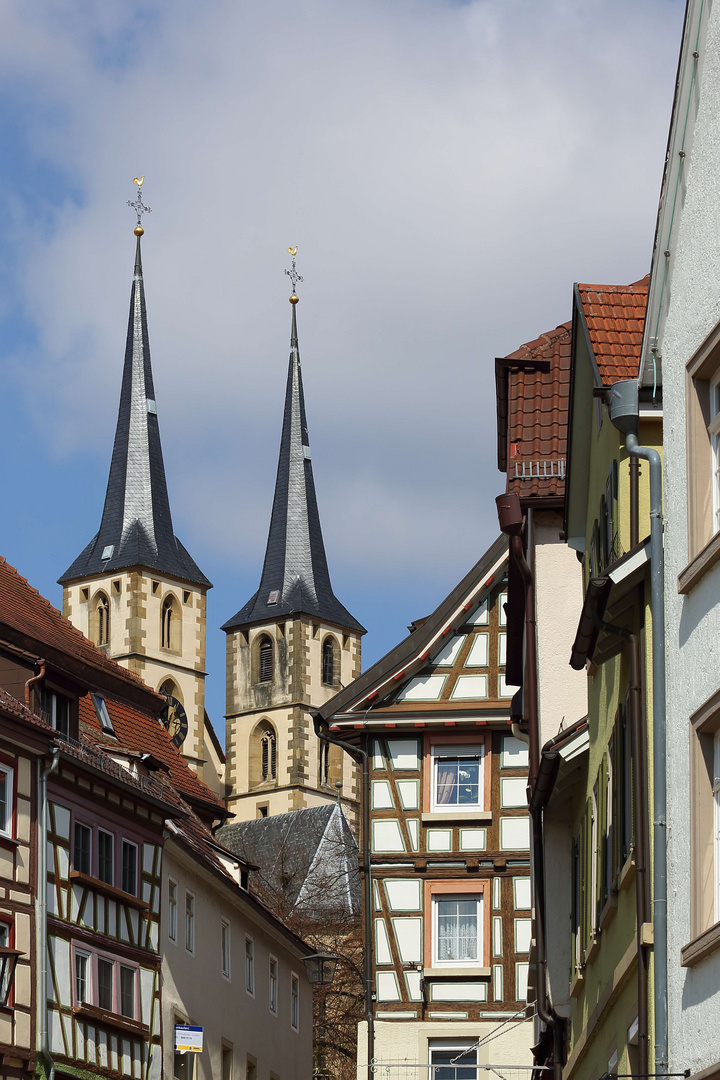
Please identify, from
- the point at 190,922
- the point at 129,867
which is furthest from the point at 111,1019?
the point at 190,922

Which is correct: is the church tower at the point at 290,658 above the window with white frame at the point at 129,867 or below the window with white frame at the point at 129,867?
above

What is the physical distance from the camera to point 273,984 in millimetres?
36125

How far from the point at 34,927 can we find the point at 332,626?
91.6 meters

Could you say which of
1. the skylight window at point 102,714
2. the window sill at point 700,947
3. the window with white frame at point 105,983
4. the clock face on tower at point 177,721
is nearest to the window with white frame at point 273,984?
the skylight window at point 102,714

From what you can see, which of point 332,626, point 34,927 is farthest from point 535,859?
point 332,626

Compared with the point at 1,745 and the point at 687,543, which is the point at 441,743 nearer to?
the point at 1,745

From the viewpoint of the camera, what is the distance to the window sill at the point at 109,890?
1013 inches

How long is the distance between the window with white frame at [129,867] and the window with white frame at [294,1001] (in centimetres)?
1049

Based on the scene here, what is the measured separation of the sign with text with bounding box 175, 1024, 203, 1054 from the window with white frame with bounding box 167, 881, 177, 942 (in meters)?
1.67

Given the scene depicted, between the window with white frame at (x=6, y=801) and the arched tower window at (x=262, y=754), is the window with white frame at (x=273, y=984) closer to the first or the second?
the window with white frame at (x=6, y=801)

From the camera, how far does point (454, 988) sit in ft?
80.4

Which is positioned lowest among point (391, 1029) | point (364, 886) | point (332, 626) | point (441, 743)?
point (391, 1029)

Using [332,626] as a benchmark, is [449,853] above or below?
below

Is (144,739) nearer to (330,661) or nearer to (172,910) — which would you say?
(172,910)
